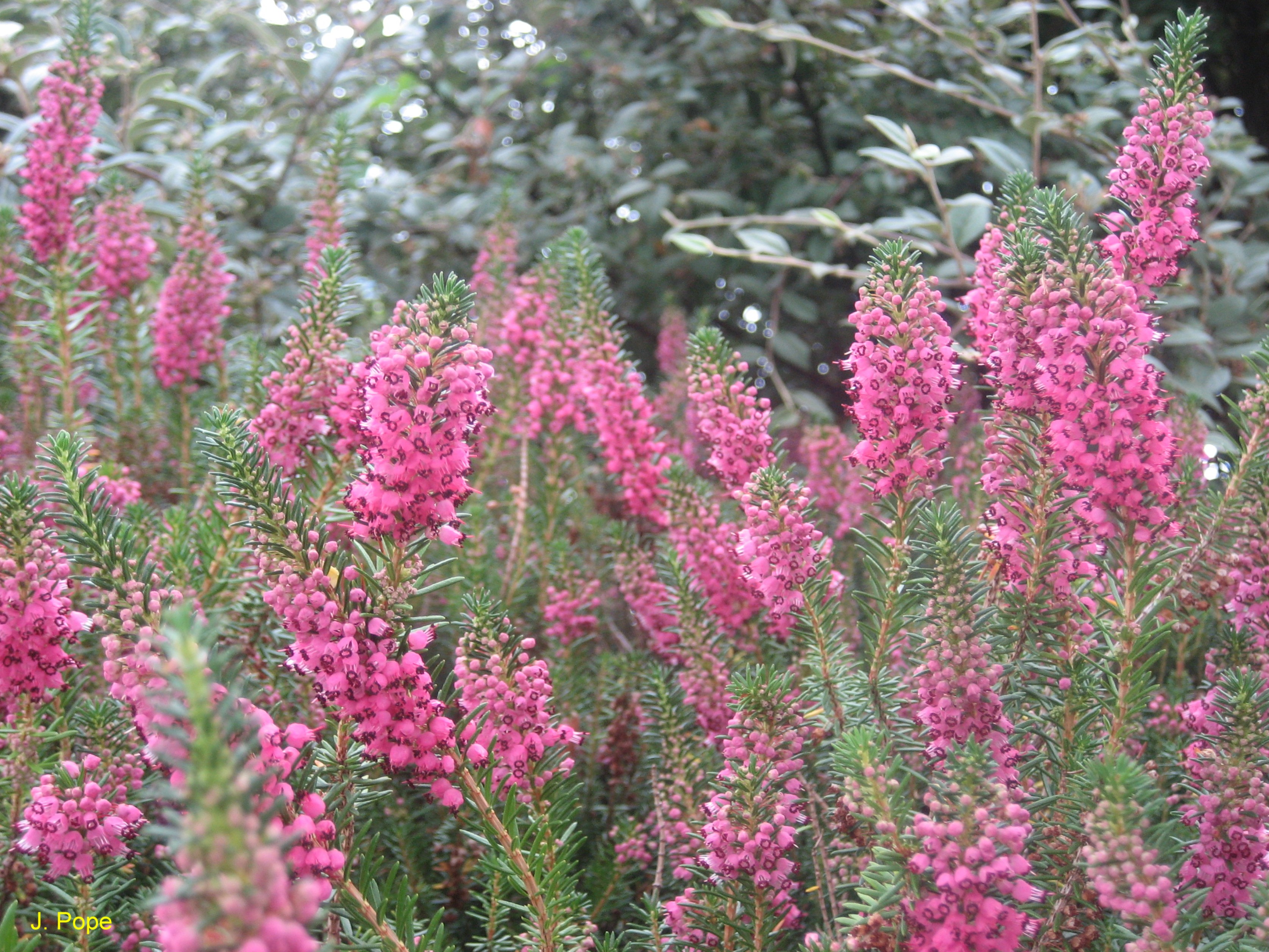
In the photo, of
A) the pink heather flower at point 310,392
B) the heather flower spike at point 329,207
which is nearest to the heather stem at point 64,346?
the heather flower spike at point 329,207

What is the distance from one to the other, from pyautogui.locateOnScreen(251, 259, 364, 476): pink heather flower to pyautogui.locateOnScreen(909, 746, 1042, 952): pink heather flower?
1171mm

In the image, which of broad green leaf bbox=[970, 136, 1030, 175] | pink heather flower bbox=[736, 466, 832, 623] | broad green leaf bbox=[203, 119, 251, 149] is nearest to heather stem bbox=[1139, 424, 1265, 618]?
pink heather flower bbox=[736, 466, 832, 623]

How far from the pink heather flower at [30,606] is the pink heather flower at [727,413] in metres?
1.04

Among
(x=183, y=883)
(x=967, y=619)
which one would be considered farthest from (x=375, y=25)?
(x=183, y=883)

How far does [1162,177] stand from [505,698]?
4.01ft

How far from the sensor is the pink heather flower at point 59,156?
7.76ft

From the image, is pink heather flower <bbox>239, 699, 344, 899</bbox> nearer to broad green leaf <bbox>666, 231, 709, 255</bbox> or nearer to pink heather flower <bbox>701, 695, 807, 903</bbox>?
pink heather flower <bbox>701, 695, 807, 903</bbox>

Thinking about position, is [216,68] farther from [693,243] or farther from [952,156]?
[952,156]

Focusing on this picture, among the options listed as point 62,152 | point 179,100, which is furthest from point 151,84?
point 62,152

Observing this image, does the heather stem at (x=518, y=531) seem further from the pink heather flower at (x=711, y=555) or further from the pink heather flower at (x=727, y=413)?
the pink heather flower at (x=727, y=413)

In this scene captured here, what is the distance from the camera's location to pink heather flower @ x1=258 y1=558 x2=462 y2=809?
1.08 meters

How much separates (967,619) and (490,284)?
89.0 inches

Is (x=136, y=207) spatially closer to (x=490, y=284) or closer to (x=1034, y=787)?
A: (x=490, y=284)

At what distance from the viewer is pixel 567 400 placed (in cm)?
245
